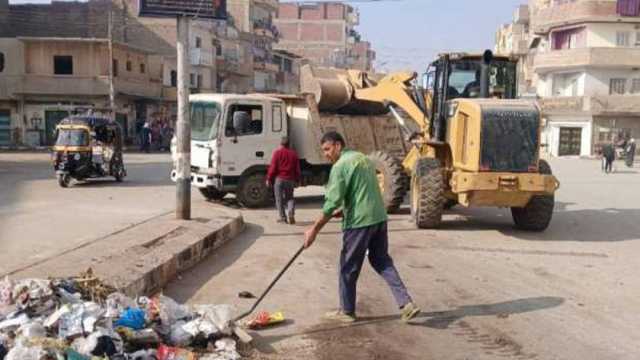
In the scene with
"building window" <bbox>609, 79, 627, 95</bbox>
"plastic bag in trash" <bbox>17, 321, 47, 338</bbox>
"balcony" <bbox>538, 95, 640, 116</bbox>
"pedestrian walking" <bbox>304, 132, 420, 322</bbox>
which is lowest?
"plastic bag in trash" <bbox>17, 321, 47, 338</bbox>

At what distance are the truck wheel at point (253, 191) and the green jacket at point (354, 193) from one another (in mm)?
9327

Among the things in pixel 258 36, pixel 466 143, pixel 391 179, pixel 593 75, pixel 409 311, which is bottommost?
pixel 409 311

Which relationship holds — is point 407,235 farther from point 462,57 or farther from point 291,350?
point 291,350

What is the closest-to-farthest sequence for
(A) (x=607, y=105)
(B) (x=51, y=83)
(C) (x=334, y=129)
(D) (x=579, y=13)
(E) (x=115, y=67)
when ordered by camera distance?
1. (C) (x=334, y=129)
2. (B) (x=51, y=83)
3. (E) (x=115, y=67)
4. (A) (x=607, y=105)
5. (D) (x=579, y=13)

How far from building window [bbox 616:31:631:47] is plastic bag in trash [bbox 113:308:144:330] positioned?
55.8 metres

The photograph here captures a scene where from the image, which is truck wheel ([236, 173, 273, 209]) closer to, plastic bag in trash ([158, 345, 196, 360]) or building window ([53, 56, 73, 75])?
plastic bag in trash ([158, 345, 196, 360])

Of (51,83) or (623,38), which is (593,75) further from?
(51,83)

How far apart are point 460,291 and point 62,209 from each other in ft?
31.6

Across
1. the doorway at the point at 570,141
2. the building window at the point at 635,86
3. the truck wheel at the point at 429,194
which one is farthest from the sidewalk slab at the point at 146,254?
the building window at the point at 635,86

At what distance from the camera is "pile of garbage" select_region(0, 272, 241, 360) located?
198 inches

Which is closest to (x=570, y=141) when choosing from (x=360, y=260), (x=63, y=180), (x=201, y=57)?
(x=201, y=57)

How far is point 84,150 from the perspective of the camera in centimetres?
2061

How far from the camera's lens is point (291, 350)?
5992 millimetres

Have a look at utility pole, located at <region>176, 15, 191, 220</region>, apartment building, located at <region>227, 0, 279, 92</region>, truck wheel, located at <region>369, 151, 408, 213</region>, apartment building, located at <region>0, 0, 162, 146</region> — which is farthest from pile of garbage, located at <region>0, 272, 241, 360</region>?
apartment building, located at <region>227, 0, 279, 92</region>
